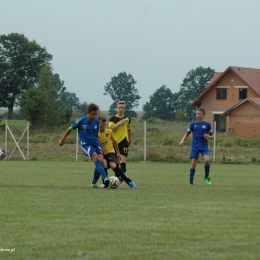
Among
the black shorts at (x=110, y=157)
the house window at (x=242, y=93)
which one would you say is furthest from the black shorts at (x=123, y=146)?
the house window at (x=242, y=93)

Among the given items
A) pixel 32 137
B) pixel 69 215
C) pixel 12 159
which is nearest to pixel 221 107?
pixel 32 137

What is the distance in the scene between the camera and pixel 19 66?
10681 centimetres

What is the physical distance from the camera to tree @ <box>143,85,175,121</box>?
4835 inches

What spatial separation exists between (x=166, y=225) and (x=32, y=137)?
111ft

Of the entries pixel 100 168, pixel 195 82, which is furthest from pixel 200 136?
pixel 195 82

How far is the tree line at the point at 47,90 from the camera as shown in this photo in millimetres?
62000

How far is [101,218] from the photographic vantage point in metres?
9.73

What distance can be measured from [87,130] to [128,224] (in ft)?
19.8

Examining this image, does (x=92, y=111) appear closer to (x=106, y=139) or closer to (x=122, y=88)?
(x=106, y=139)

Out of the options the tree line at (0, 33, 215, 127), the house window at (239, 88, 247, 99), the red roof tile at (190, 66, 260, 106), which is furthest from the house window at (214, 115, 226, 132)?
the tree line at (0, 33, 215, 127)

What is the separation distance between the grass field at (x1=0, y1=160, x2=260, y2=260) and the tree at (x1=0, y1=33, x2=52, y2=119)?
9271 centimetres

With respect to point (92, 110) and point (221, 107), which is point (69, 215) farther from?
point (221, 107)

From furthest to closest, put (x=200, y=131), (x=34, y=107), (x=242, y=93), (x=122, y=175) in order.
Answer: (x=242, y=93) < (x=34, y=107) < (x=200, y=131) < (x=122, y=175)

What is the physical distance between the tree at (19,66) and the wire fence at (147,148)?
62.7m
